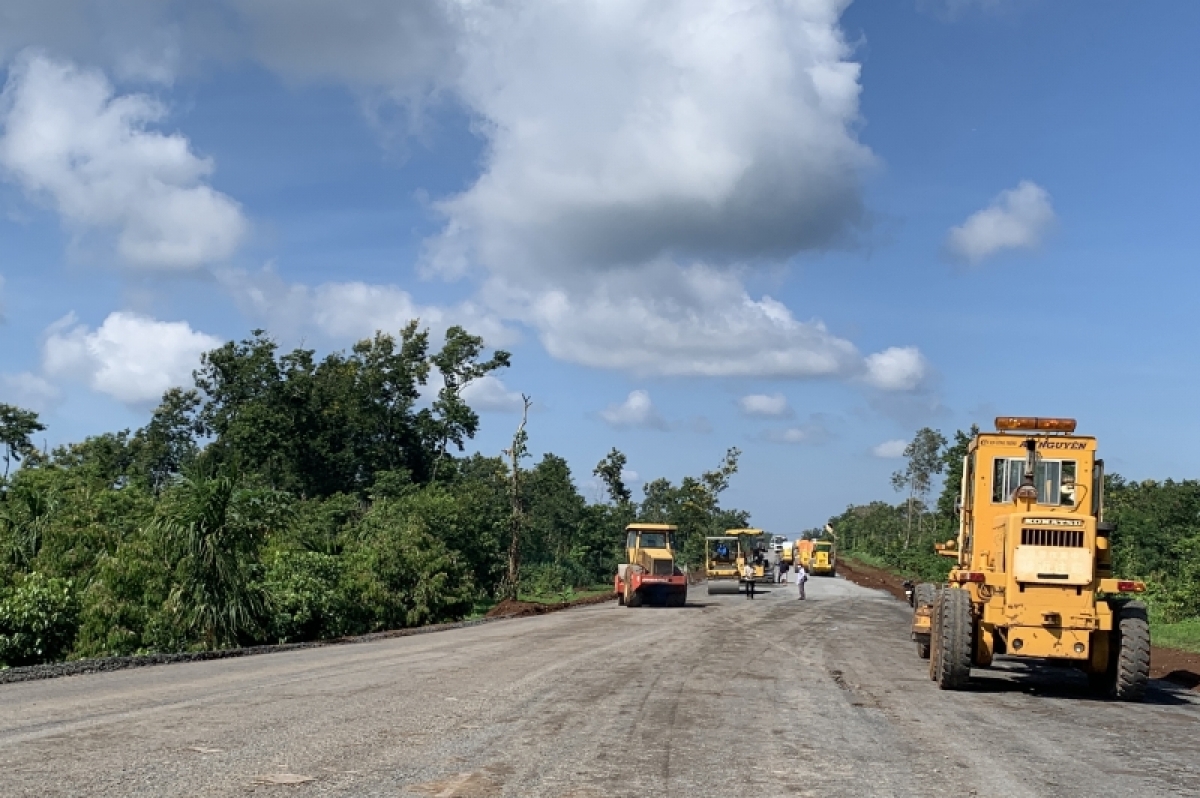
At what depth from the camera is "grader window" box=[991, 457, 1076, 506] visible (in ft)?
52.9

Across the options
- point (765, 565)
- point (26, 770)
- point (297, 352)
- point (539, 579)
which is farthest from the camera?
point (297, 352)

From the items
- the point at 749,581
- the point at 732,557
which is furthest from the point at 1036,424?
the point at 732,557

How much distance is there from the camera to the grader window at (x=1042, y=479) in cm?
1611

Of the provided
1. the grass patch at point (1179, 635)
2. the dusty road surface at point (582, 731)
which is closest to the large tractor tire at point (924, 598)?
the dusty road surface at point (582, 731)

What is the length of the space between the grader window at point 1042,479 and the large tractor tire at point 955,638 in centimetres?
233

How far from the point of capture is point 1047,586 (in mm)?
14641

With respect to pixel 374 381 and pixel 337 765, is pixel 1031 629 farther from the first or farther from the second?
pixel 374 381

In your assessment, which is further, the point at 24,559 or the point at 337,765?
the point at 24,559

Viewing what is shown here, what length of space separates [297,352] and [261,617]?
5773 cm

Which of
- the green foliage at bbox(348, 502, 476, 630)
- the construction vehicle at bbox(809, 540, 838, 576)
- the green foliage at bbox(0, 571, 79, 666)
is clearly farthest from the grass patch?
the construction vehicle at bbox(809, 540, 838, 576)

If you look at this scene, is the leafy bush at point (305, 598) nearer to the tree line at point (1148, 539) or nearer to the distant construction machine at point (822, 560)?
the tree line at point (1148, 539)

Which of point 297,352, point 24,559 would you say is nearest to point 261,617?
point 24,559

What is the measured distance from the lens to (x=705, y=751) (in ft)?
32.6

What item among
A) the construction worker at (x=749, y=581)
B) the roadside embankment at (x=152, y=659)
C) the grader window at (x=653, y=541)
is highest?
the grader window at (x=653, y=541)
